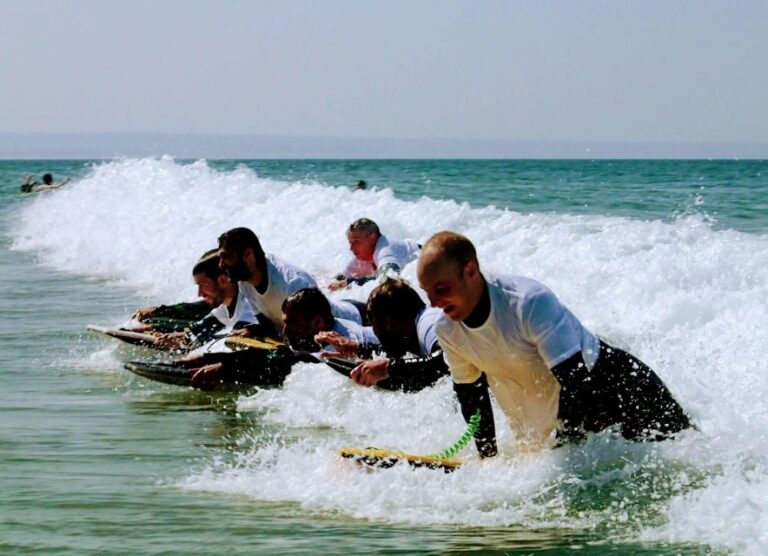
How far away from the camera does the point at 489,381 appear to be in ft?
20.2

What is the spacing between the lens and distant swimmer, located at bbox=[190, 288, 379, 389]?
8508 mm

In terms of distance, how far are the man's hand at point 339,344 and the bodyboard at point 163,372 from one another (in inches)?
70.1

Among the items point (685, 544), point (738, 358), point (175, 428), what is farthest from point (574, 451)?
point (738, 358)

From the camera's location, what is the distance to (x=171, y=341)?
442 inches

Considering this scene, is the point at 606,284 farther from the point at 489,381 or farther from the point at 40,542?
the point at 40,542

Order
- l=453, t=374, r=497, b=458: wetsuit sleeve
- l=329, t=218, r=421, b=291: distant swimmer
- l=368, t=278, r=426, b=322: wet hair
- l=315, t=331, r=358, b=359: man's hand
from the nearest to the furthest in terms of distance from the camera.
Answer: l=453, t=374, r=497, b=458: wetsuit sleeve < l=368, t=278, r=426, b=322: wet hair < l=315, t=331, r=358, b=359: man's hand < l=329, t=218, r=421, b=291: distant swimmer


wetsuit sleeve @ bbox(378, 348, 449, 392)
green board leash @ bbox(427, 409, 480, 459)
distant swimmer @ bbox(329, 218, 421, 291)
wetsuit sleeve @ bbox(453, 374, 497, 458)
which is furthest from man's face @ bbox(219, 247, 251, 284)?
wetsuit sleeve @ bbox(453, 374, 497, 458)

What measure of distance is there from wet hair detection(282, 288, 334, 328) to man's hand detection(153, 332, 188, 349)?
278 centimetres

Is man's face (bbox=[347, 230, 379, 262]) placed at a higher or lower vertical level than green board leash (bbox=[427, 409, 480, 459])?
higher

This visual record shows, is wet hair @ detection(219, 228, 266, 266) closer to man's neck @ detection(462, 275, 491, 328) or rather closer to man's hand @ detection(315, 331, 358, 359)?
man's hand @ detection(315, 331, 358, 359)

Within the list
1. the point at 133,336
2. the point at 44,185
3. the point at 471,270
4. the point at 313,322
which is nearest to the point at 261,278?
the point at 313,322

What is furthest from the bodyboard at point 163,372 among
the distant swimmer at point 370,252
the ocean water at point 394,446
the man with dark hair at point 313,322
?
the distant swimmer at point 370,252

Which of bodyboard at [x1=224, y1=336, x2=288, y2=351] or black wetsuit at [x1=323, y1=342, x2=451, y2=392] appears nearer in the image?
black wetsuit at [x1=323, y1=342, x2=451, y2=392]

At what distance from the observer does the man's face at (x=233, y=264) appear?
9250 mm
